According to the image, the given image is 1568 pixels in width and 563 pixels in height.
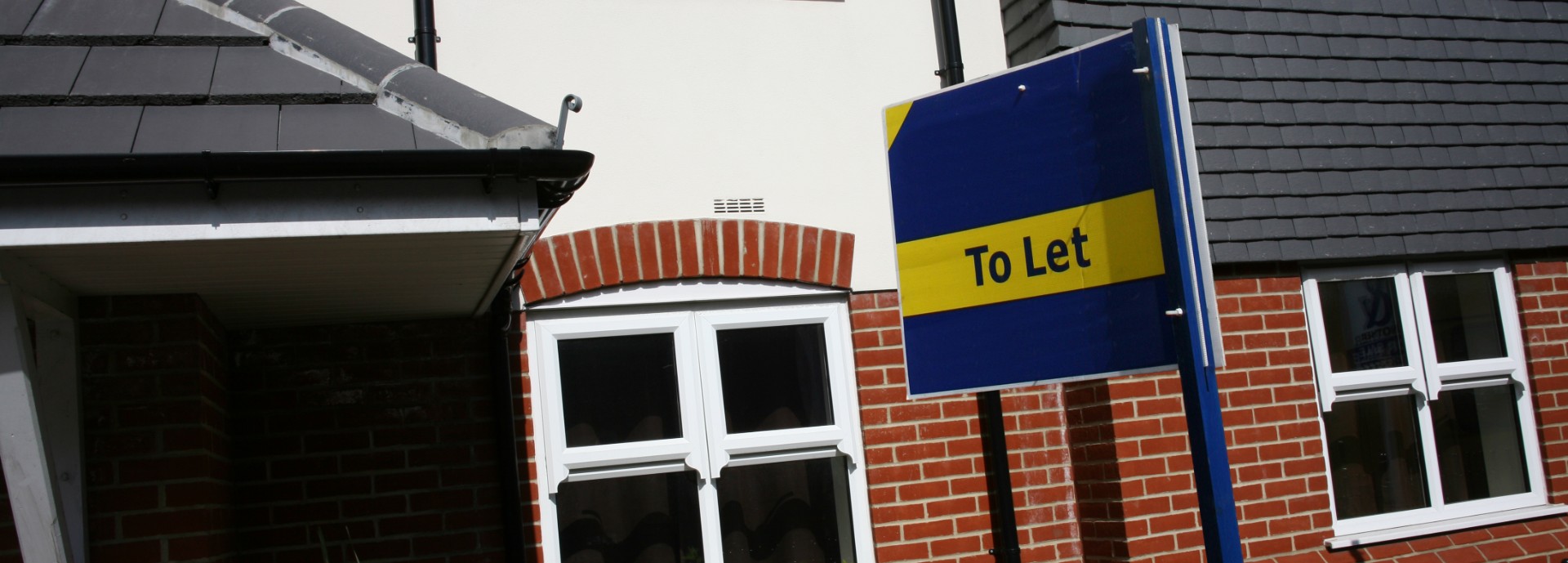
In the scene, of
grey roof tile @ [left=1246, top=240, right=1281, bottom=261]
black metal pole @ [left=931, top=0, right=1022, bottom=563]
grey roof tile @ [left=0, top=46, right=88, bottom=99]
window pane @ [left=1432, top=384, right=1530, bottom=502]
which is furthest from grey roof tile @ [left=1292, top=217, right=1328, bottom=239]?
grey roof tile @ [left=0, top=46, right=88, bottom=99]

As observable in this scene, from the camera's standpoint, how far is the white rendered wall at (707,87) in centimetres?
458

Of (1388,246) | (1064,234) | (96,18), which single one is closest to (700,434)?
(1064,234)

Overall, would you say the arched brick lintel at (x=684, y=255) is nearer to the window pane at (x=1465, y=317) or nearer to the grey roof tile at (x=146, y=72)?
the grey roof tile at (x=146, y=72)

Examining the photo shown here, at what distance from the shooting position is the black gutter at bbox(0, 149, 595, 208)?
2.41 metres

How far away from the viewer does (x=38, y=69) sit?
9.06 feet

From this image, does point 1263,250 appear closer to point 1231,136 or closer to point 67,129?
point 1231,136

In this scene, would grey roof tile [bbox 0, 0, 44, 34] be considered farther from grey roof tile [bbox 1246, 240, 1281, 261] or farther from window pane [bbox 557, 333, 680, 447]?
grey roof tile [bbox 1246, 240, 1281, 261]

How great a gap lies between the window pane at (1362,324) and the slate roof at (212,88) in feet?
12.9

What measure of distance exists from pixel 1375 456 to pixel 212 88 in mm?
4812

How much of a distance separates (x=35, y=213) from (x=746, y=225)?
259 cm

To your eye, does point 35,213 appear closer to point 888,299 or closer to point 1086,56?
point 1086,56

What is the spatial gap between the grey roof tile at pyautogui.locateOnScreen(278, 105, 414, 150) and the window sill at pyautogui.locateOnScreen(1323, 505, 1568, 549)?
415 centimetres

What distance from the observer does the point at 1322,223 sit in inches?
210

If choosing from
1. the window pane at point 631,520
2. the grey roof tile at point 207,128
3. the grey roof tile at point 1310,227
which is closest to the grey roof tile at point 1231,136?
the grey roof tile at point 1310,227
